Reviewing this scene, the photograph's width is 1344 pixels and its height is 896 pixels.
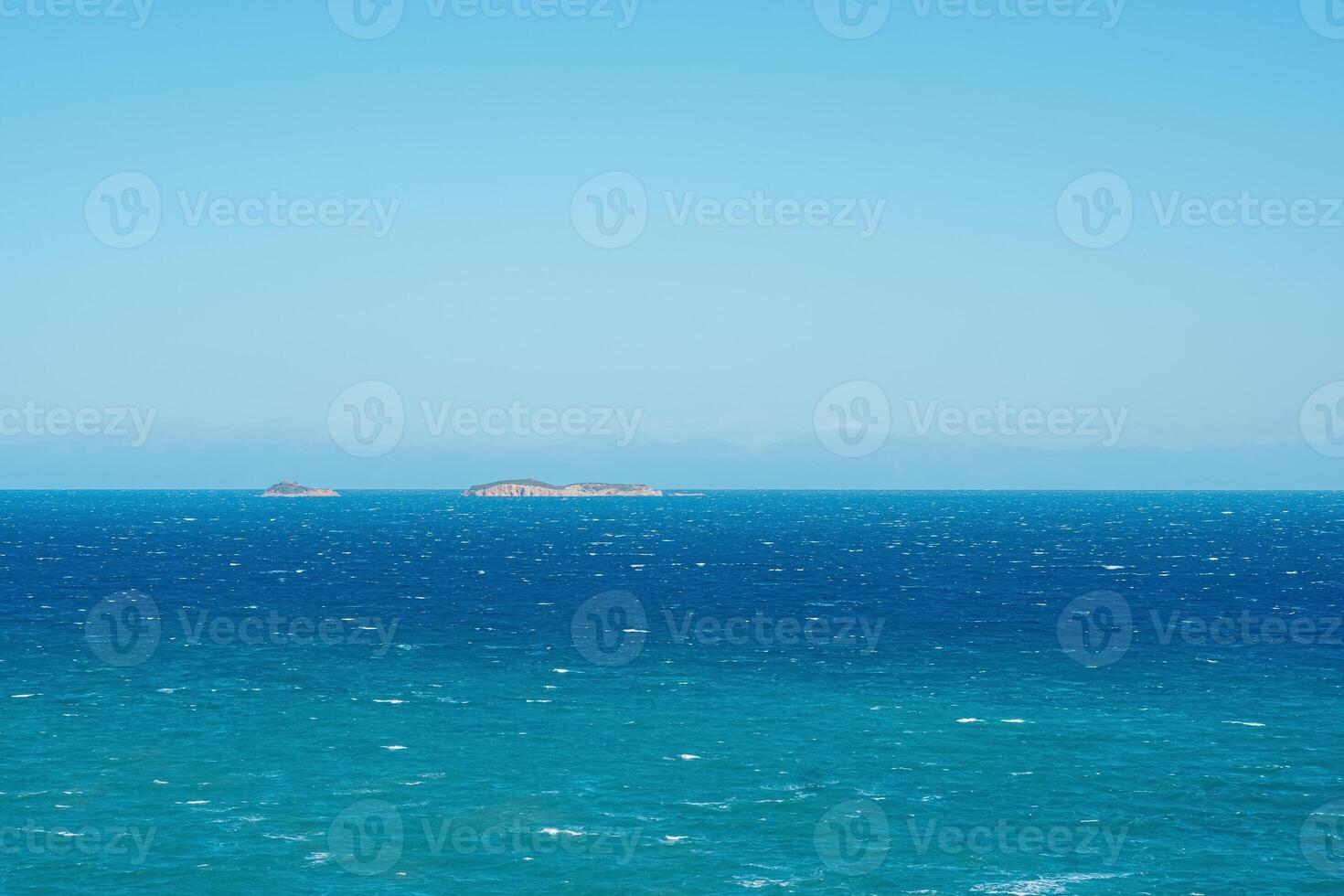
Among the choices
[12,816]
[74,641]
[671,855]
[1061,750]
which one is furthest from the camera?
[74,641]

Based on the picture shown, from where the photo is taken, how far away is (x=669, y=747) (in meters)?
50.0

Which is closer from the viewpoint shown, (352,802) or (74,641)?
(352,802)

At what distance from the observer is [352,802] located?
41.9 meters

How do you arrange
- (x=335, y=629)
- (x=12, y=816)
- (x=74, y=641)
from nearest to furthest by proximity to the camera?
1. (x=12, y=816)
2. (x=74, y=641)
3. (x=335, y=629)

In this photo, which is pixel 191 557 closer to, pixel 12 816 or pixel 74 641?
pixel 74 641

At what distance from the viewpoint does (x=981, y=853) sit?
123 ft

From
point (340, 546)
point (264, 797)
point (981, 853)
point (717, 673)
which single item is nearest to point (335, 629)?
point (717, 673)

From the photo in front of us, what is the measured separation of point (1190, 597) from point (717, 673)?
66568 millimetres

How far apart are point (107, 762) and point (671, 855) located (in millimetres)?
27512

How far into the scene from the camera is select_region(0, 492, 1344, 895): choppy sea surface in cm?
3641

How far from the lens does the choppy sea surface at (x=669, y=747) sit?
36.4m

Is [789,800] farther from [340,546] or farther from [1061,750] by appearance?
[340,546]

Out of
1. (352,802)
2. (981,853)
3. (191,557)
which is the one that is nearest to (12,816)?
(352,802)

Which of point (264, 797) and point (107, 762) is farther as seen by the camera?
point (107, 762)
